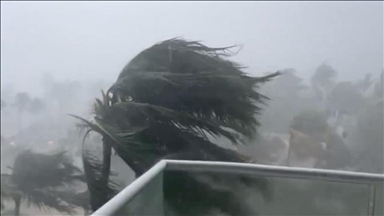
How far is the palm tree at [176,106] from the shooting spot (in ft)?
7.63

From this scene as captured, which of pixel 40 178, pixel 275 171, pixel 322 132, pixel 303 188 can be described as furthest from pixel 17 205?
pixel 322 132

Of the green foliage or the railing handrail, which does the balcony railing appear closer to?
the railing handrail

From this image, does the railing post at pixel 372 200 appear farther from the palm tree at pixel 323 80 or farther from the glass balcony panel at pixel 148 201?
the glass balcony panel at pixel 148 201

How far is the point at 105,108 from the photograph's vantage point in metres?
2.35

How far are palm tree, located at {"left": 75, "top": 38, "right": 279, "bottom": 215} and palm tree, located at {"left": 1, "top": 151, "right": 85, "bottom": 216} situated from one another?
0.78 feet

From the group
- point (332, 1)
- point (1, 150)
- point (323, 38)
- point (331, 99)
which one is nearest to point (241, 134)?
point (331, 99)

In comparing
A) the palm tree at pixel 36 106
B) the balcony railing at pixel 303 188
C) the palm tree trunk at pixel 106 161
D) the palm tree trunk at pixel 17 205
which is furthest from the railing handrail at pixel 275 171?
the palm tree trunk at pixel 17 205

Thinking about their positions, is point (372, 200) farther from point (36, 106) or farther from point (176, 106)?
point (36, 106)

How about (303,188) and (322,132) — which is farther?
(322,132)

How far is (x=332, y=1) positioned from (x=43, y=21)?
169cm

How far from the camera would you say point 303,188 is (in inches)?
79.1

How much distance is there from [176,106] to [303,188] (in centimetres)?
86

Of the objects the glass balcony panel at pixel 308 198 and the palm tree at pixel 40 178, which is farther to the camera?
the palm tree at pixel 40 178

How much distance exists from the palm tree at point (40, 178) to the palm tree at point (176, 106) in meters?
0.24
